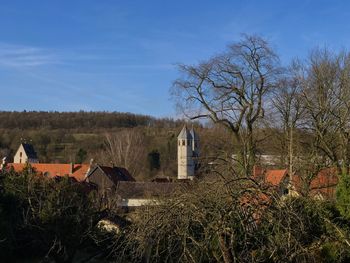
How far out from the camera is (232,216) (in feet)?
26.9

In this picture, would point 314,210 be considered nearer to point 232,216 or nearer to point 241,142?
point 232,216

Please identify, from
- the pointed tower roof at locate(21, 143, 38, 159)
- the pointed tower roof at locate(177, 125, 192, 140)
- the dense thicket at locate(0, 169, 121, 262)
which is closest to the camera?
the dense thicket at locate(0, 169, 121, 262)

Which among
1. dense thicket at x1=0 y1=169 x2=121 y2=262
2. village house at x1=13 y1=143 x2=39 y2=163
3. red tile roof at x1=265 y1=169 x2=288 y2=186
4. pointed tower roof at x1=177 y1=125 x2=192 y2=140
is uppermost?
pointed tower roof at x1=177 y1=125 x2=192 y2=140

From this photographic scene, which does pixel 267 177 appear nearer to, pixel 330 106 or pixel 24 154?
pixel 330 106

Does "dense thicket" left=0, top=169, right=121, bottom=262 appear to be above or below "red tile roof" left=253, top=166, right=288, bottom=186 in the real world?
below

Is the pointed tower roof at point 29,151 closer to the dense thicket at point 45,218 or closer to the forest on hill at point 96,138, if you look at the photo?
the forest on hill at point 96,138

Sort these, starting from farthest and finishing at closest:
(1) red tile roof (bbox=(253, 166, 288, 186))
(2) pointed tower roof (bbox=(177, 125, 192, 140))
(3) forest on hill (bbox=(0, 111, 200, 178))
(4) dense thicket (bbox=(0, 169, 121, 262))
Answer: (3) forest on hill (bbox=(0, 111, 200, 178)) → (2) pointed tower roof (bbox=(177, 125, 192, 140)) → (4) dense thicket (bbox=(0, 169, 121, 262)) → (1) red tile roof (bbox=(253, 166, 288, 186))

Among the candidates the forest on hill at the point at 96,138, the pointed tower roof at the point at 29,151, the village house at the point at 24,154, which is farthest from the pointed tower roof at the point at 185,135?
the pointed tower roof at the point at 29,151

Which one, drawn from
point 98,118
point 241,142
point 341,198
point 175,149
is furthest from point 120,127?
point 341,198

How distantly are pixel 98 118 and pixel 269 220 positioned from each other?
129 meters

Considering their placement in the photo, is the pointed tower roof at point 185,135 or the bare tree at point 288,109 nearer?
the bare tree at point 288,109

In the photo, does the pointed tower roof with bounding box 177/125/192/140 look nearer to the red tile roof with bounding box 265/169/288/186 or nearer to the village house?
the village house

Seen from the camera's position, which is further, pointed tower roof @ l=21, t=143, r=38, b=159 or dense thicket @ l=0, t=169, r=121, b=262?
pointed tower roof @ l=21, t=143, r=38, b=159

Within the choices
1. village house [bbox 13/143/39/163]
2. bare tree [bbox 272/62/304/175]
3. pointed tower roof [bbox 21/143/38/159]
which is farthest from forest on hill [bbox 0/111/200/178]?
bare tree [bbox 272/62/304/175]
